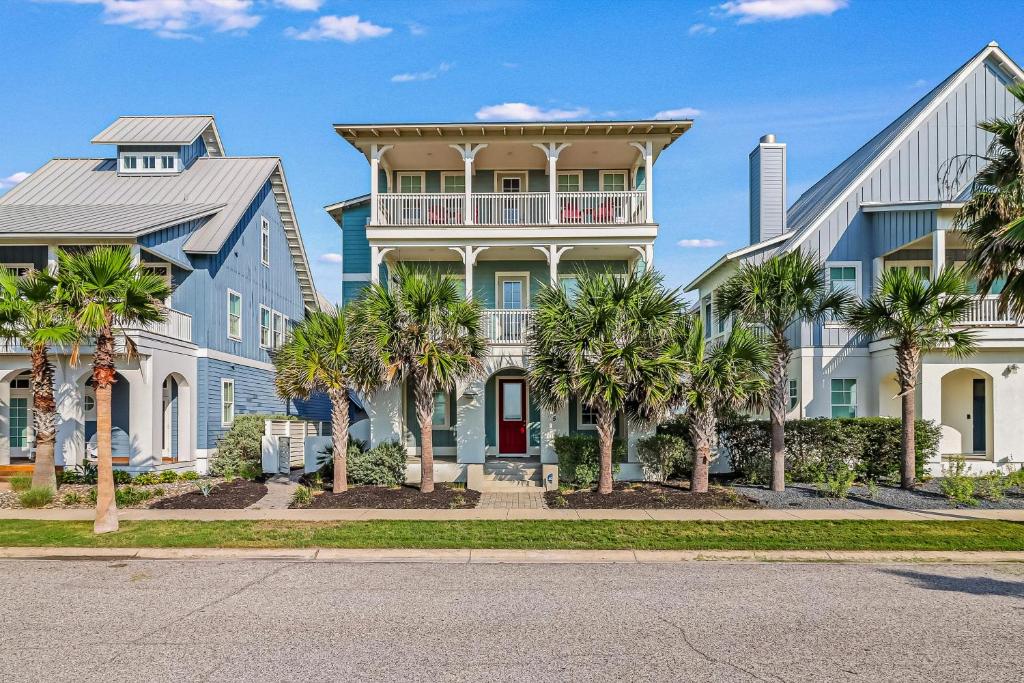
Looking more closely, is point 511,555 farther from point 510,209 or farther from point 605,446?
point 510,209

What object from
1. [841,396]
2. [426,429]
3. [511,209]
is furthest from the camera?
[841,396]

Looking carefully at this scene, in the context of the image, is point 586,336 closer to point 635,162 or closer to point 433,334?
point 433,334

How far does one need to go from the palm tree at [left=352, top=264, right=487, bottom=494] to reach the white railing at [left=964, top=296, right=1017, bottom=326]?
13.0 metres

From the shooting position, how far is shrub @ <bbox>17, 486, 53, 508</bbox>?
615 inches

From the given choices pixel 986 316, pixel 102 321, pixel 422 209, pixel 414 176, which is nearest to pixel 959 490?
pixel 986 316

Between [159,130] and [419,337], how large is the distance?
57.1 ft

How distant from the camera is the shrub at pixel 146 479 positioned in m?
19.1

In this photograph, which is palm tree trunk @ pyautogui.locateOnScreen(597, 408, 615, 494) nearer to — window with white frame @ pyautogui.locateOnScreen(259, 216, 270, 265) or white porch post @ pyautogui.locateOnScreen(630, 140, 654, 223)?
white porch post @ pyautogui.locateOnScreen(630, 140, 654, 223)

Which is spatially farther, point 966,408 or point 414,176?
point 414,176

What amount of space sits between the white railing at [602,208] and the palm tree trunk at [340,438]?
25.6 ft

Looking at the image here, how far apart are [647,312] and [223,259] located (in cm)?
1456

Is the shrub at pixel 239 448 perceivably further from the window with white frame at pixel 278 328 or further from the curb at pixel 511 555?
the curb at pixel 511 555

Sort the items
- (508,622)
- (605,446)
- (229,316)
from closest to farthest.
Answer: (508,622), (605,446), (229,316)

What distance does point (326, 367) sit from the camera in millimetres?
16578
